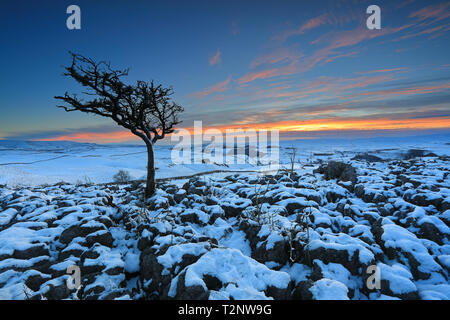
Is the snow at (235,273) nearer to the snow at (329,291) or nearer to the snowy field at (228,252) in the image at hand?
the snowy field at (228,252)

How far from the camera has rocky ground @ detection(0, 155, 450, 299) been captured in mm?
4625

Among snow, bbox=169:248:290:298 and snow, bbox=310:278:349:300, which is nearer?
snow, bbox=310:278:349:300

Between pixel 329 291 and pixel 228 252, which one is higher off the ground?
pixel 228 252

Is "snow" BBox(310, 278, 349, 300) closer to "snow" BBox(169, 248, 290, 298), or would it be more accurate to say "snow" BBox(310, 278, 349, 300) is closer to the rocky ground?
the rocky ground

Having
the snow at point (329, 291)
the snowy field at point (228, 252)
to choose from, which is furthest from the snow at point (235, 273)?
the snow at point (329, 291)

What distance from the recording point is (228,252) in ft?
17.9

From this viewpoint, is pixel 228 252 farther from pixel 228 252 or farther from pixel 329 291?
pixel 329 291

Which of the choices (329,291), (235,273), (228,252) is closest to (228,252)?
(228,252)

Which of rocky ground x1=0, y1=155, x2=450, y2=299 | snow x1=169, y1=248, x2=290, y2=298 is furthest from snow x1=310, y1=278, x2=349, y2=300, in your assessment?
snow x1=169, y1=248, x2=290, y2=298

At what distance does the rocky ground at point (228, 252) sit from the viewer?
462 cm
